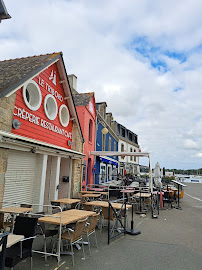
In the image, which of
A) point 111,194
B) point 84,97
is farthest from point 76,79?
point 111,194

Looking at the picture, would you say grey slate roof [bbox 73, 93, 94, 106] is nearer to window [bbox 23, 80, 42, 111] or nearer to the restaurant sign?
the restaurant sign

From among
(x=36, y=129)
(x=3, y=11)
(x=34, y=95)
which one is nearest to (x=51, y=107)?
(x=34, y=95)

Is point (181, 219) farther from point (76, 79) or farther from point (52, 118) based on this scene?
point (76, 79)

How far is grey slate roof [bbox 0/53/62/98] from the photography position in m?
5.91

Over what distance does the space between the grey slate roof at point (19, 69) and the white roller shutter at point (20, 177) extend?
2065mm

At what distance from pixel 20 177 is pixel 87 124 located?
654cm

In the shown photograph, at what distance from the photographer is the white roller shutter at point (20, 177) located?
633cm

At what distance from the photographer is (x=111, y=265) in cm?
385

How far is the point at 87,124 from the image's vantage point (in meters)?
12.7

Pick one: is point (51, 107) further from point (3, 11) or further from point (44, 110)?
point (3, 11)

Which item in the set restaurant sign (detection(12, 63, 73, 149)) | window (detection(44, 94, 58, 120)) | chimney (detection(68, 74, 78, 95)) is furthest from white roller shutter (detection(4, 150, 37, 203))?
chimney (detection(68, 74, 78, 95))

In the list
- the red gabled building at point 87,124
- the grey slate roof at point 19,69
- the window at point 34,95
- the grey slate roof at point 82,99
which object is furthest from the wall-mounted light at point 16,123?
the grey slate roof at point 82,99

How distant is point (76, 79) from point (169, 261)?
13026 millimetres

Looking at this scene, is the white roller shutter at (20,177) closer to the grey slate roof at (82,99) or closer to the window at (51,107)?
the window at (51,107)
